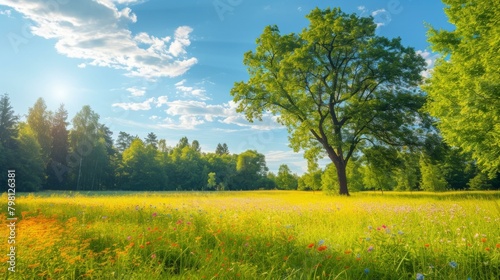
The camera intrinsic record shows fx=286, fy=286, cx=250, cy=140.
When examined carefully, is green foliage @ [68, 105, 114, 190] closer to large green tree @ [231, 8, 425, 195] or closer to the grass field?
large green tree @ [231, 8, 425, 195]

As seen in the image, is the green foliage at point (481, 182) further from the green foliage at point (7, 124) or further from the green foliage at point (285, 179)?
the green foliage at point (7, 124)

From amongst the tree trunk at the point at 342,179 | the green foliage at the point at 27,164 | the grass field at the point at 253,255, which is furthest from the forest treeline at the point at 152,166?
the grass field at the point at 253,255

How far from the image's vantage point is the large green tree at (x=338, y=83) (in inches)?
848

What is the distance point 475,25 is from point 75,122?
58.6 metres

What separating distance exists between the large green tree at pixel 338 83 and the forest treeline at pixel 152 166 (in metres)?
3.07

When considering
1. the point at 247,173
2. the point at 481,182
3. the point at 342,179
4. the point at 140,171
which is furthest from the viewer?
the point at 247,173

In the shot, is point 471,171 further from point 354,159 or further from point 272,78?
point 272,78

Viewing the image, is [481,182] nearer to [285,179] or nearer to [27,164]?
[285,179]

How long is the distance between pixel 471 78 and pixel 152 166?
215 feet

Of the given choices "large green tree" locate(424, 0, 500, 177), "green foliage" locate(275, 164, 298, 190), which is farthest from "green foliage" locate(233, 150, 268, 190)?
"large green tree" locate(424, 0, 500, 177)

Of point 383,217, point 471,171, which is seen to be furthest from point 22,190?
point 471,171

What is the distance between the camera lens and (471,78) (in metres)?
12.5

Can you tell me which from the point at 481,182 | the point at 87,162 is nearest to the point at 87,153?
the point at 87,162

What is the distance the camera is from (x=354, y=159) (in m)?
26.9
